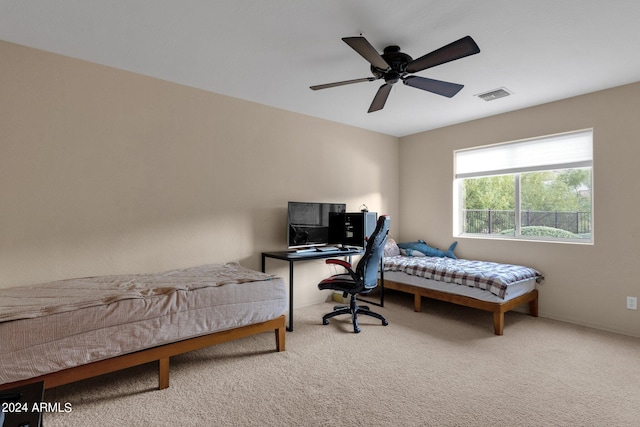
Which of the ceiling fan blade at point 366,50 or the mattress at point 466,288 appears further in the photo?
the mattress at point 466,288

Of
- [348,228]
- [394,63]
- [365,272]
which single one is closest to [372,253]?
[365,272]

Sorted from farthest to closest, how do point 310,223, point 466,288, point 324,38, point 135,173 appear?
point 310,223
point 466,288
point 135,173
point 324,38

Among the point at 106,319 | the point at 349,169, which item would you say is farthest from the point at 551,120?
the point at 106,319

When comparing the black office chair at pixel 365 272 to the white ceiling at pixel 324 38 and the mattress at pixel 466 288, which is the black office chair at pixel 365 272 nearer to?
the mattress at pixel 466 288

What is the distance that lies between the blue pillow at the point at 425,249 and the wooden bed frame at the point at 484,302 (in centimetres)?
80

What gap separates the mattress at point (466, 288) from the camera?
3.40 m

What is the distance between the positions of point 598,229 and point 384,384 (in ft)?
9.80

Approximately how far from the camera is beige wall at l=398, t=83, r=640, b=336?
3324mm

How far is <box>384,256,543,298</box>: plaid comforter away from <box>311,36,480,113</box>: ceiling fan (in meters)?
1.94

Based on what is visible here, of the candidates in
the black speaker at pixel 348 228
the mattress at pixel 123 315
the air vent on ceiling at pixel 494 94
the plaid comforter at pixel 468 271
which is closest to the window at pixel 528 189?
the plaid comforter at pixel 468 271

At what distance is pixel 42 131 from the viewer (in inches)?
105

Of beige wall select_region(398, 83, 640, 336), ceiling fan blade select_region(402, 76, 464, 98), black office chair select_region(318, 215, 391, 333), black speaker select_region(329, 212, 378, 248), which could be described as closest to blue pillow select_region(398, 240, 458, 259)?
beige wall select_region(398, 83, 640, 336)

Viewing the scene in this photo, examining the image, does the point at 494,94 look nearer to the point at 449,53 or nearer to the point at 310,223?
the point at 449,53

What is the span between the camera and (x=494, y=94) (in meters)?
3.60
